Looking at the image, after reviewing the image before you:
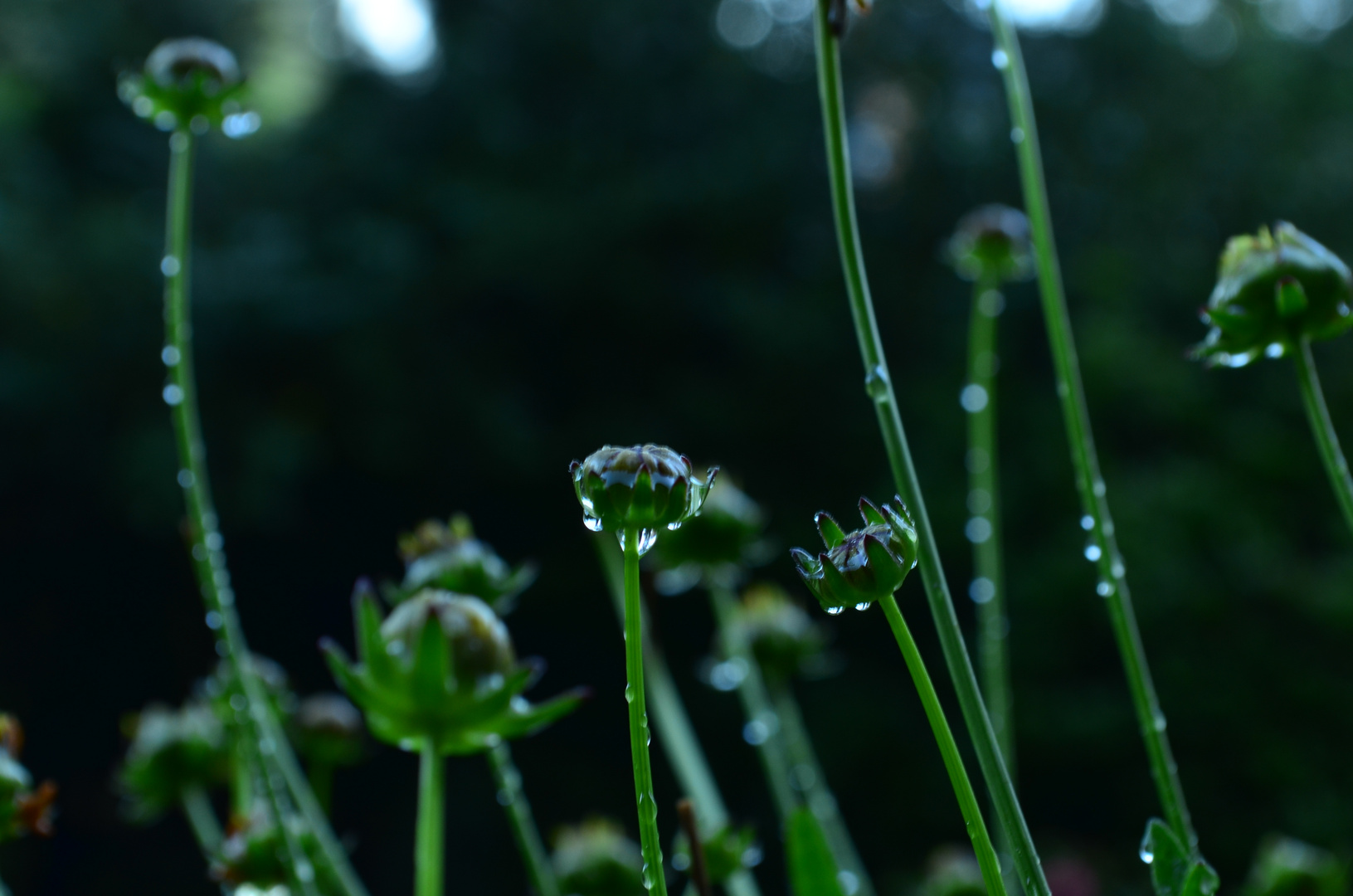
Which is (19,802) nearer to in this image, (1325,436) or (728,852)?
(728,852)

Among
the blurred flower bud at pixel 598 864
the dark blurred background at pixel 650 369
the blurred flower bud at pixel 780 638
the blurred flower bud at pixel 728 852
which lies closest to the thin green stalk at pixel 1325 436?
the blurred flower bud at pixel 728 852

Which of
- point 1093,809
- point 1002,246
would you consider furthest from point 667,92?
point 1002,246

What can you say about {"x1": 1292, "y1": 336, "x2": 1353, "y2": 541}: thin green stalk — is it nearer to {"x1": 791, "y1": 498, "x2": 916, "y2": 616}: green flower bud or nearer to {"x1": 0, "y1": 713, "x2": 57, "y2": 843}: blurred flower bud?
{"x1": 791, "y1": 498, "x2": 916, "y2": 616}: green flower bud

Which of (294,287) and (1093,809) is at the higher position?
(294,287)

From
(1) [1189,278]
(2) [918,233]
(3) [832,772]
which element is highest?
(2) [918,233]

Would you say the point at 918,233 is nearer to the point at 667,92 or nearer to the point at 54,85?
the point at 667,92

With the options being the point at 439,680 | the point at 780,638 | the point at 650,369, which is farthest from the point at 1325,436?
the point at 650,369

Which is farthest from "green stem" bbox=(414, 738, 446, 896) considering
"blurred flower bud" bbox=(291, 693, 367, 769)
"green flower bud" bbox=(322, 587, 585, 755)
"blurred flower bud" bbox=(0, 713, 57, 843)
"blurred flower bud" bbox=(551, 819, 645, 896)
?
"blurred flower bud" bbox=(291, 693, 367, 769)
